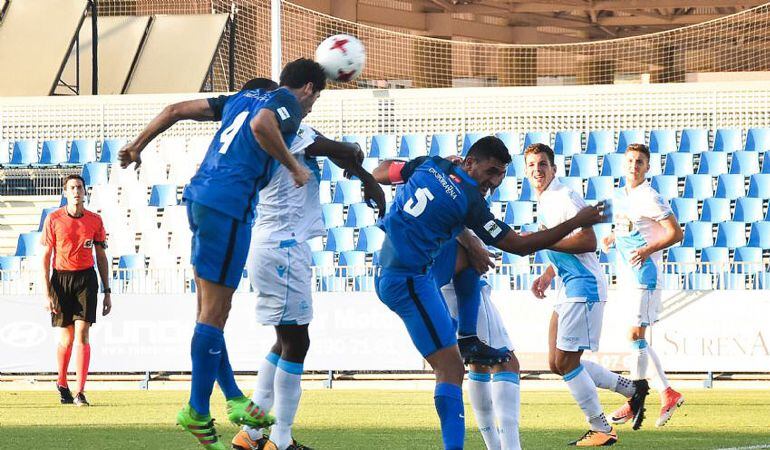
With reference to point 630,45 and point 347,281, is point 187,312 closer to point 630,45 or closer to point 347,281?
point 347,281

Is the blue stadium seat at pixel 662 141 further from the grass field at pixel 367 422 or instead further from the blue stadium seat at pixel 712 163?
the grass field at pixel 367 422

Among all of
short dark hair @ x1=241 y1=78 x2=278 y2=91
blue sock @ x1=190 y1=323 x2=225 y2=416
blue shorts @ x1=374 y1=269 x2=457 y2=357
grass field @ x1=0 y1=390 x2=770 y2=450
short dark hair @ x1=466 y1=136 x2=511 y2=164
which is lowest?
grass field @ x1=0 y1=390 x2=770 y2=450

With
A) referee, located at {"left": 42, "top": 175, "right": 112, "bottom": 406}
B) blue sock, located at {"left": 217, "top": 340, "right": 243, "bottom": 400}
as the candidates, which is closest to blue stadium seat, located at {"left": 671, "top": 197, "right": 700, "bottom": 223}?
referee, located at {"left": 42, "top": 175, "right": 112, "bottom": 406}

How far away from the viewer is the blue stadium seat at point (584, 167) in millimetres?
20766

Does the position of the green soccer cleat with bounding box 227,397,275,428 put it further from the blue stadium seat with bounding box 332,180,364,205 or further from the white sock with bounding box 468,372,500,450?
the blue stadium seat with bounding box 332,180,364,205

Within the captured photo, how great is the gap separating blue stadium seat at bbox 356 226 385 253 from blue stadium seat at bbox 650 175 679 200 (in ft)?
14.6

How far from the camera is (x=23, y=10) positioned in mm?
26609

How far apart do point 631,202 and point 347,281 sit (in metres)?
6.82

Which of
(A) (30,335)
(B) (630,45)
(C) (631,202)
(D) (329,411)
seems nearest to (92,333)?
(A) (30,335)

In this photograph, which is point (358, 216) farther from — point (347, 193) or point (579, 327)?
point (579, 327)

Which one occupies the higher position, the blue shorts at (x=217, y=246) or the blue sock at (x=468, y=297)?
the blue shorts at (x=217, y=246)

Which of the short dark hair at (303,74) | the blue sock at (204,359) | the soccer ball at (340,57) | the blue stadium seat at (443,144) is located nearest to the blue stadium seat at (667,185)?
the blue stadium seat at (443,144)

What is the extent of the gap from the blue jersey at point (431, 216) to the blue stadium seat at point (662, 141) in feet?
48.3

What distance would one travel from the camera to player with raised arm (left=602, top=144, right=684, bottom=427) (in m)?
10.7
